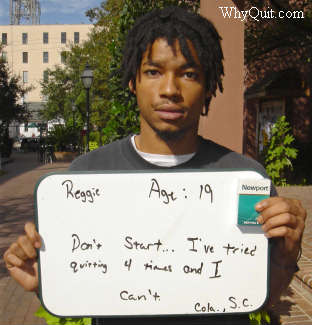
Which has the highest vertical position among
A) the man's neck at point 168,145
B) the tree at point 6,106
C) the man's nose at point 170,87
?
the tree at point 6,106

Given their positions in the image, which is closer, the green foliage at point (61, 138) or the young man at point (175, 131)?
the young man at point (175, 131)

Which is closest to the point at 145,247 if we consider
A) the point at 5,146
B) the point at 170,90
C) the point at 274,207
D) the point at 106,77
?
the point at 274,207

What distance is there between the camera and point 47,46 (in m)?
78.1

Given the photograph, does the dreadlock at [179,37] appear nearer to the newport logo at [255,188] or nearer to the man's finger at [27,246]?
the newport logo at [255,188]

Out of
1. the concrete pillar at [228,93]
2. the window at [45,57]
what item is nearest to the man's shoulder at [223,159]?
the concrete pillar at [228,93]

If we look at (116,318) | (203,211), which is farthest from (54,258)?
(203,211)

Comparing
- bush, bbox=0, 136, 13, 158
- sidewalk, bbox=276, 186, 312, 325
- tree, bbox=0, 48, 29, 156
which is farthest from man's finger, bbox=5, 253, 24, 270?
bush, bbox=0, 136, 13, 158

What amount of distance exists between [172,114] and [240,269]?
2.33 ft

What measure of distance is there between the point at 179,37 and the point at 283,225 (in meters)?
0.87

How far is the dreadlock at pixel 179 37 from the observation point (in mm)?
1653

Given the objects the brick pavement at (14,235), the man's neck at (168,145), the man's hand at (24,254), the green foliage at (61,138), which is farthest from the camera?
the green foliage at (61,138)

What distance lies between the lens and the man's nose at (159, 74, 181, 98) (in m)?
1.58

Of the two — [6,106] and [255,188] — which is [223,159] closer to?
[255,188]

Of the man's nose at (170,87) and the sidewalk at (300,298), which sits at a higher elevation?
the man's nose at (170,87)
